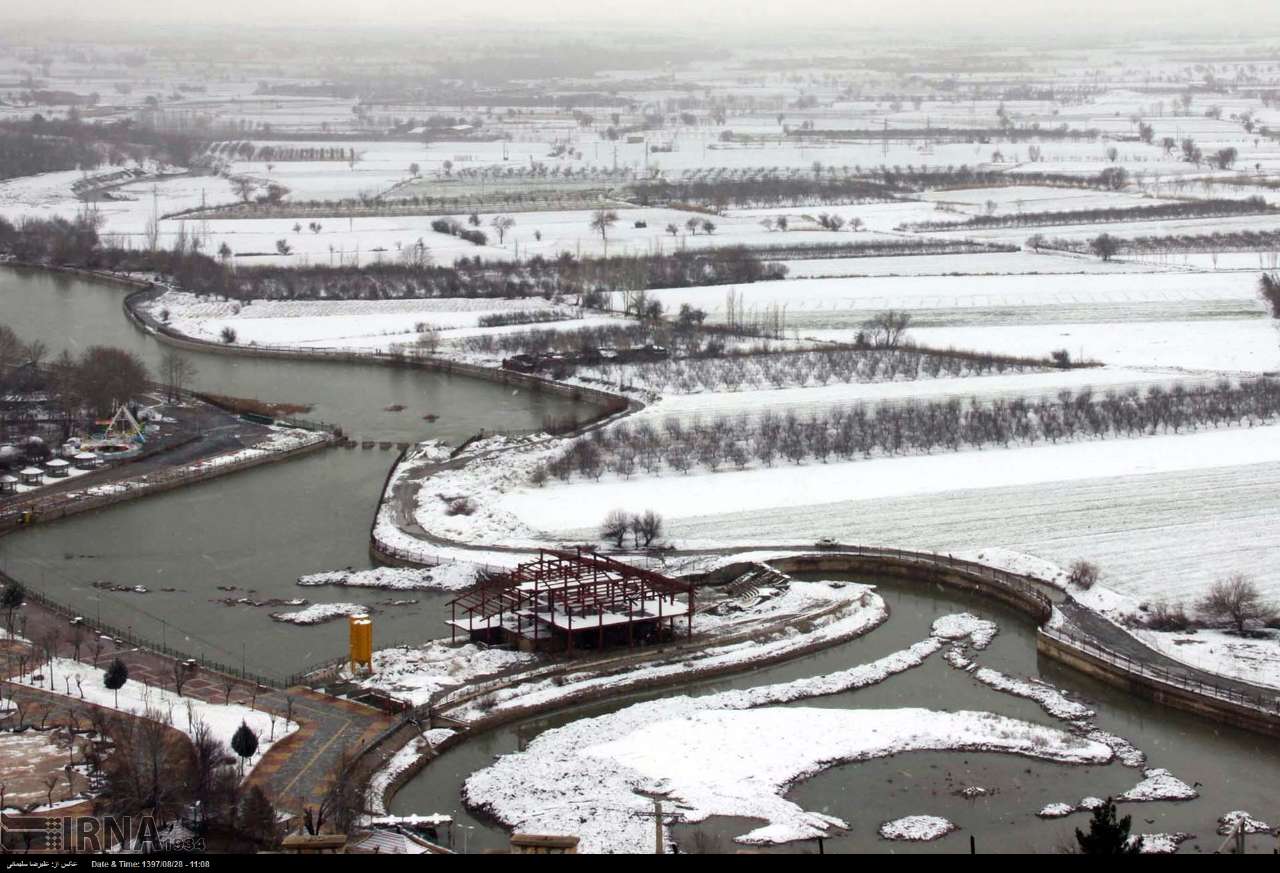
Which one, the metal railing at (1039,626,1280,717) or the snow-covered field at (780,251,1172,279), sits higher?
the snow-covered field at (780,251,1172,279)

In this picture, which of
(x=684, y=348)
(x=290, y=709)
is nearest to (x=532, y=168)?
(x=684, y=348)

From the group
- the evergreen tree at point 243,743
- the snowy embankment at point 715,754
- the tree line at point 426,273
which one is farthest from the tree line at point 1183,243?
the evergreen tree at point 243,743

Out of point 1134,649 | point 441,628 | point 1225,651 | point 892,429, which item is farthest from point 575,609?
point 892,429

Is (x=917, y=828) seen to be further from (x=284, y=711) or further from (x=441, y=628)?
(x=441, y=628)

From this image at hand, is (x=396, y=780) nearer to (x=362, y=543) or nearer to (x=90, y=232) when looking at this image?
(x=362, y=543)

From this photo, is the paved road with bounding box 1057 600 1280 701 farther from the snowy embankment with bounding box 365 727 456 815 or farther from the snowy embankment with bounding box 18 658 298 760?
the snowy embankment with bounding box 18 658 298 760

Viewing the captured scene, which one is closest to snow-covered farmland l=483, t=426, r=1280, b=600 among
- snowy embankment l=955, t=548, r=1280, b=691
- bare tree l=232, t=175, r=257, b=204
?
snowy embankment l=955, t=548, r=1280, b=691

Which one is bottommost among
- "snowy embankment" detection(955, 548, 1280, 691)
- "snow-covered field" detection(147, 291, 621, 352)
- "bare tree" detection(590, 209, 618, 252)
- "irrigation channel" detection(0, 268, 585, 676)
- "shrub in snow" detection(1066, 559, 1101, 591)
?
"irrigation channel" detection(0, 268, 585, 676)
